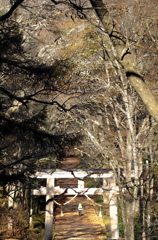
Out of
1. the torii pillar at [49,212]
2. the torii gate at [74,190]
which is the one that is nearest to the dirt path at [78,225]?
the torii pillar at [49,212]

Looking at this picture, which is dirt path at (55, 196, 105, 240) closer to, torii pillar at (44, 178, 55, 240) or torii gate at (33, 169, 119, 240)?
torii pillar at (44, 178, 55, 240)

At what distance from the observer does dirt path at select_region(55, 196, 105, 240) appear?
15.9 meters

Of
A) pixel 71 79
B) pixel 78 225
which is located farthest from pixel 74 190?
pixel 71 79

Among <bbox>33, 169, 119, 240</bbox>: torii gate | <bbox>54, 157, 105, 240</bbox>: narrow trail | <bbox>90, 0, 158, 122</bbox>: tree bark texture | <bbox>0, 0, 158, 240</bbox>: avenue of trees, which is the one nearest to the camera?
<bbox>90, 0, 158, 122</bbox>: tree bark texture

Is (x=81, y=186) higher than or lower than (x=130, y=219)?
higher

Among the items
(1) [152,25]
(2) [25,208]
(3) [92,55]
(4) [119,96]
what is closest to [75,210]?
(2) [25,208]

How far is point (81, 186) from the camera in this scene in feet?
49.9

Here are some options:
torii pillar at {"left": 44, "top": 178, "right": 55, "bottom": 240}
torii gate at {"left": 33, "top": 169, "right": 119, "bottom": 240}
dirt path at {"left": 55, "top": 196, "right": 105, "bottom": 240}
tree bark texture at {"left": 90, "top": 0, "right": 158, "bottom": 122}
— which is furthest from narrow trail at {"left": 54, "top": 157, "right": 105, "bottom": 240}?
tree bark texture at {"left": 90, "top": 0, "right": 158, "bottom": 122}

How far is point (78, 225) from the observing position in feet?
57.4

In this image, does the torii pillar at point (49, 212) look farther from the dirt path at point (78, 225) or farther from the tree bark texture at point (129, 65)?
the tree bark texture at point (129, 65)

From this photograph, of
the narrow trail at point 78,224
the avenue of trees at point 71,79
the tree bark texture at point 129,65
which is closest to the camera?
the tree bark texture at point 129,65

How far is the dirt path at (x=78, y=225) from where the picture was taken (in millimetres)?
15906

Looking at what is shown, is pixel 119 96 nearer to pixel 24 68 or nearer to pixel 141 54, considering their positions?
pixel 141 54

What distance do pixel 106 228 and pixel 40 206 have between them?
541 cm
